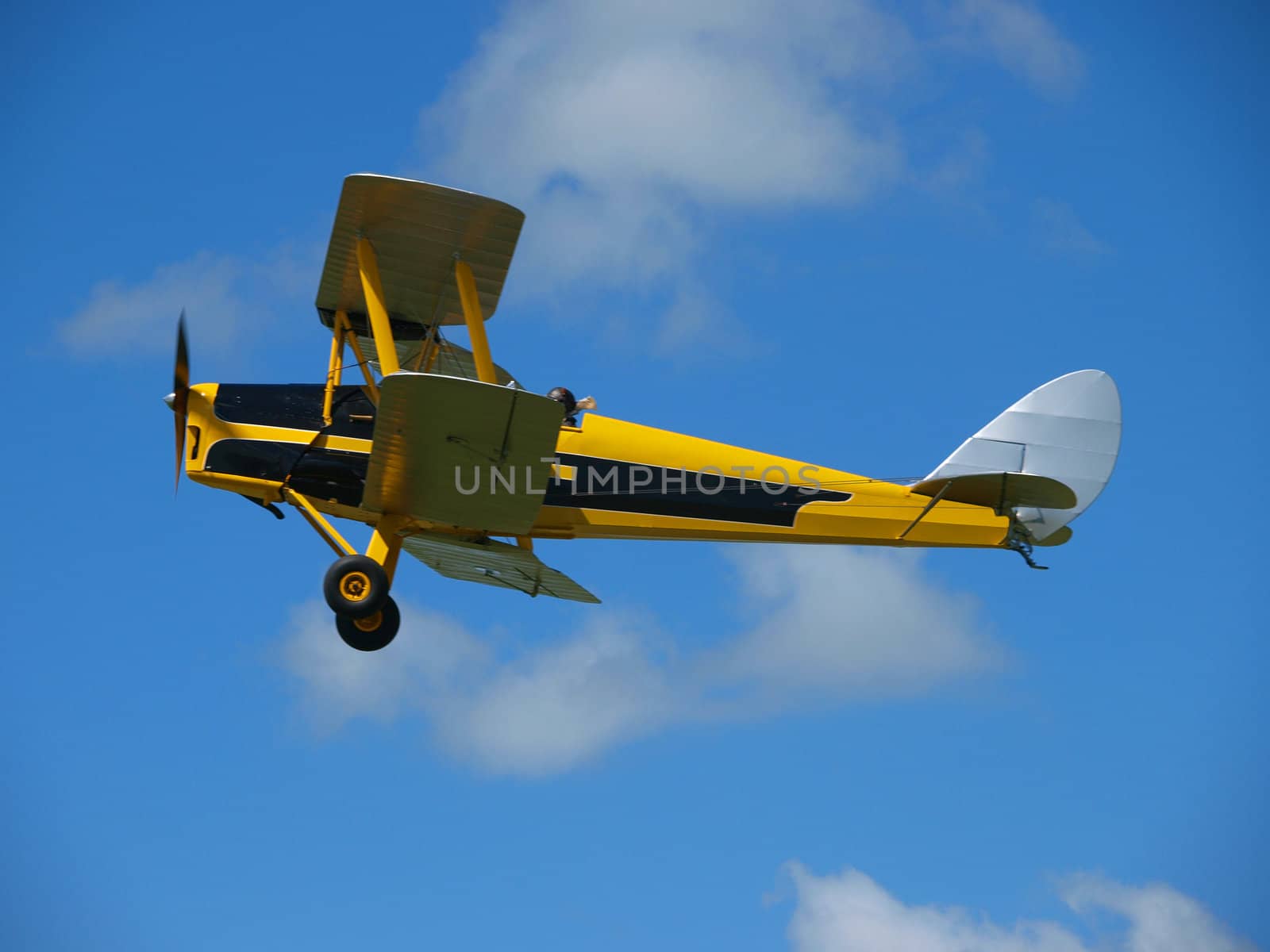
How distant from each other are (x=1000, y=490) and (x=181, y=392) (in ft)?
22.8

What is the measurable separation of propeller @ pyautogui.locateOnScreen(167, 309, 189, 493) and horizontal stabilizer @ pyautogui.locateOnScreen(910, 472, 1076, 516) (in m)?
6.27

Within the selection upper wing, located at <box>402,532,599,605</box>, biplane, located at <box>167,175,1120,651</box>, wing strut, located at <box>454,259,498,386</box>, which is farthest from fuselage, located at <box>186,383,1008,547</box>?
wing strut, located at <box>454,259,498,386</box>

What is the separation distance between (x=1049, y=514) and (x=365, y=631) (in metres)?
6.00

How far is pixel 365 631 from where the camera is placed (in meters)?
11.9

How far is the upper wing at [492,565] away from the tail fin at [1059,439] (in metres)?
3.61

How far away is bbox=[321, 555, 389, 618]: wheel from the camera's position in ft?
37.4

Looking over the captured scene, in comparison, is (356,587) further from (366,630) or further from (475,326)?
(475,326)

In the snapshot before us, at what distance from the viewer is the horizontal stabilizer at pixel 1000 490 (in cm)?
1239

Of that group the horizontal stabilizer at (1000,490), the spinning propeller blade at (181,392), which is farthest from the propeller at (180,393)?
the horizontal stabilizer at (1000,490)

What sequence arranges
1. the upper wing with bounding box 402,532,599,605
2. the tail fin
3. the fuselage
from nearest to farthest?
1. the fuselage
2. the upper wing with bounding box 402,532,599,605
3. the tail fin

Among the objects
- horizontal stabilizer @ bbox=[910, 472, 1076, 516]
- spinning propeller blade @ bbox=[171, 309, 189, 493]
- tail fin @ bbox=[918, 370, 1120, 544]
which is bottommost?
spinning propeller blade @ bbox=[171, 309, 189, 493]

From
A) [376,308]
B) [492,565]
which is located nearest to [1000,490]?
[492,565]

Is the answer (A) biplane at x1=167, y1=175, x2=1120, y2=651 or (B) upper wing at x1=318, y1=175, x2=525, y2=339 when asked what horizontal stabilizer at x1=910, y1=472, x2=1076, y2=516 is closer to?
(A) biplane at x1=167, y1=175, x2=1120, y2=651

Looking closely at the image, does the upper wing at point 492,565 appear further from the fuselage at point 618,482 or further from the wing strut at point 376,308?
the wing strut at point 376,308
